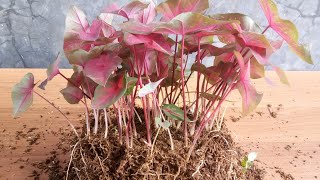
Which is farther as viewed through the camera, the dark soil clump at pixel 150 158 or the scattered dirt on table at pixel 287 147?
the scattered dirt on table at pixel 287 147

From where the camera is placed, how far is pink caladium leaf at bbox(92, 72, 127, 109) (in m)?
0.55

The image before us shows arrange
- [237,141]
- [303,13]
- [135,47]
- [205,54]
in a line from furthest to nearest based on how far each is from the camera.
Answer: [303,13], [237,141], [205,54], [135,47]

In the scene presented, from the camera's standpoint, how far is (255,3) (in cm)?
177

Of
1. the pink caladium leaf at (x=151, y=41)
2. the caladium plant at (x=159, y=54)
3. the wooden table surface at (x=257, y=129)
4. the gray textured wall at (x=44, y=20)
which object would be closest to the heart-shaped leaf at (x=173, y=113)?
the caladium plant at (x=159, y=54)

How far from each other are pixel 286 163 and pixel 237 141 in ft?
0.42

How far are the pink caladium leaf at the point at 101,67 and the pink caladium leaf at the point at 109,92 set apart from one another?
28 mm

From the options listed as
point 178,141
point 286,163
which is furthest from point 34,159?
point 286,163

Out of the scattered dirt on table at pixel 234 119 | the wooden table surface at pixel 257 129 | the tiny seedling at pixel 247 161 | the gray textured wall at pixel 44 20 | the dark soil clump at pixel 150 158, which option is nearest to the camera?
the dark soil clump at pixel 150 158

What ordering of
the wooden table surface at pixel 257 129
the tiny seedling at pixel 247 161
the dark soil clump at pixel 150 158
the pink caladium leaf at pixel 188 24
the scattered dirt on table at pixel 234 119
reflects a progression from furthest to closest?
the scattered dirt on table at pixel 234 119 < the wooden table surface at pixel 257 129 < the tiny seedling at pixel 247 161 < the dark soil clump at pixel 150 158 < the pink caladium leaf at pixel 188 24

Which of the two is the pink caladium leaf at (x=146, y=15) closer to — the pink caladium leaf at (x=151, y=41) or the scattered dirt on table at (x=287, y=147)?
the pink caladium leaf at (x=151, y=41)

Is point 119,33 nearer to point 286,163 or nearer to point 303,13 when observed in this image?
point 286,163

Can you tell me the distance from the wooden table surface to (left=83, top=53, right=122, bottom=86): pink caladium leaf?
0.40 m

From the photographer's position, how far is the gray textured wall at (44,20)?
1668 millimetres

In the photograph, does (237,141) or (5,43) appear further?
(5,43)
